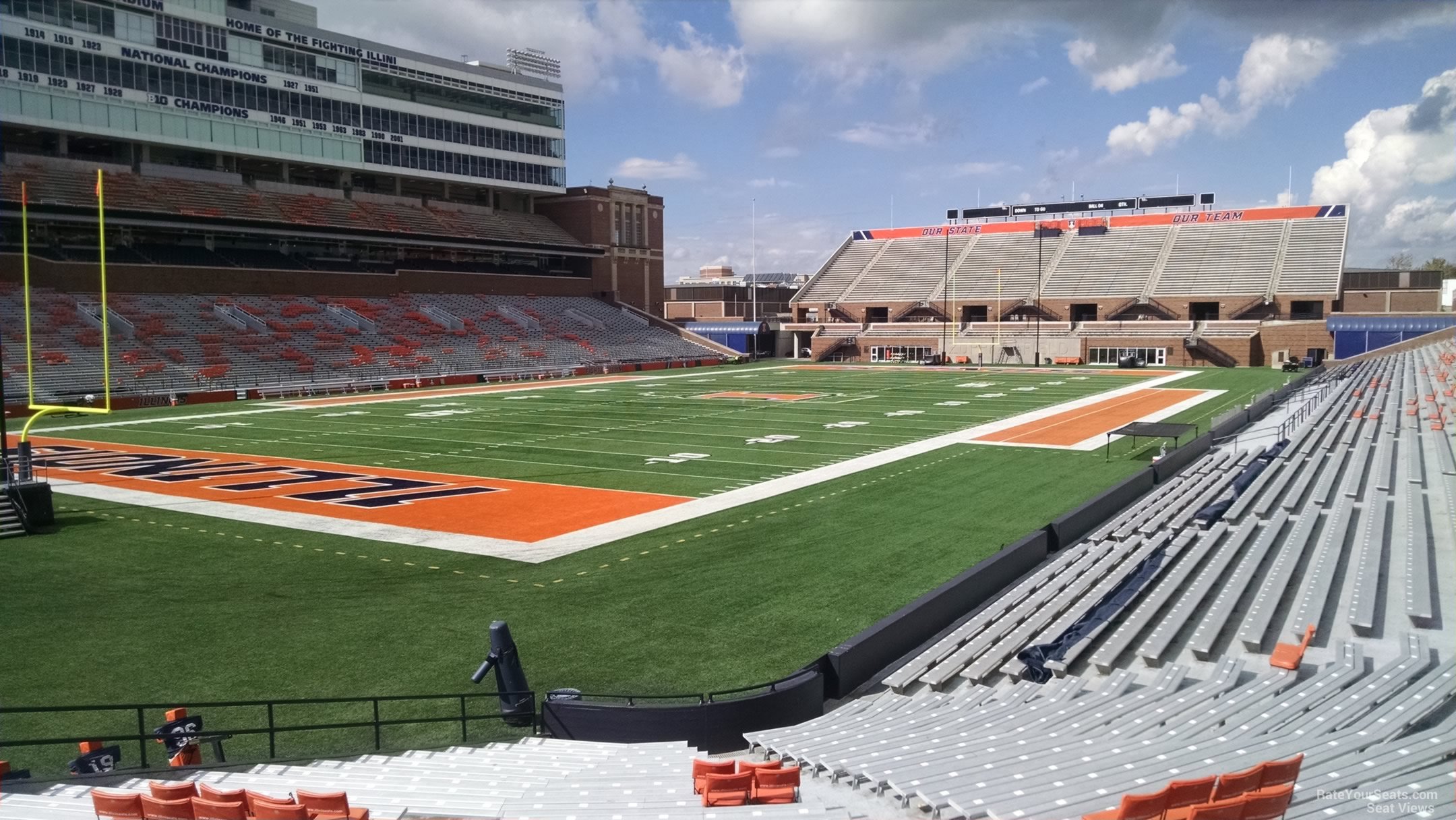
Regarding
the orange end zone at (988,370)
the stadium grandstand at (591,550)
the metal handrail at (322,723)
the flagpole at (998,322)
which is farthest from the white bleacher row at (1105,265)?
the metal handrail at (322,723)

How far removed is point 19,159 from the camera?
4831cm

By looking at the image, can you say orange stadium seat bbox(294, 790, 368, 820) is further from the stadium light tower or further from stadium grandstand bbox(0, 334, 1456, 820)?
the stadium light tower

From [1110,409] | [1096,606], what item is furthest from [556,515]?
[1110,409]

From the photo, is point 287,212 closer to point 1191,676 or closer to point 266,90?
point 266,90

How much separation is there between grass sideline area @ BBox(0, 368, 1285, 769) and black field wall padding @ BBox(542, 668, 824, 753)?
1159mm

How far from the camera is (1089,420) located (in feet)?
107

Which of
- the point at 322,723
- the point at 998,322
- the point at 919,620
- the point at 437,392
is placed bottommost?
the point at 322,723

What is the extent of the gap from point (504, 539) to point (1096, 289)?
211 feet

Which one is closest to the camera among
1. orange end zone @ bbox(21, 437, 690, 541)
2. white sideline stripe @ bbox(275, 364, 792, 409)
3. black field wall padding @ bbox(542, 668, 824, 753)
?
black field wall padding @ bbox(542, 668, 824, 753)

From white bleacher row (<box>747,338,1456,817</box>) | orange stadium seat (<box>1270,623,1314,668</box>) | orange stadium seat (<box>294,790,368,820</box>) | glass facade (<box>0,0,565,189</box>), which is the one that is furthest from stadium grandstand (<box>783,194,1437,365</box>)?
orange stadium seat (<box>294,790,368,820</box>)

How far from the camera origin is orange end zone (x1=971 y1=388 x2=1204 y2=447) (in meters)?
28.4

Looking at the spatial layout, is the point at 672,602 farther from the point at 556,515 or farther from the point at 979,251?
the point at 979,251

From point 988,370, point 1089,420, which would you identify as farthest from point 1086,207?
point 1089,420

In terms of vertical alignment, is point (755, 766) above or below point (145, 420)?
below
